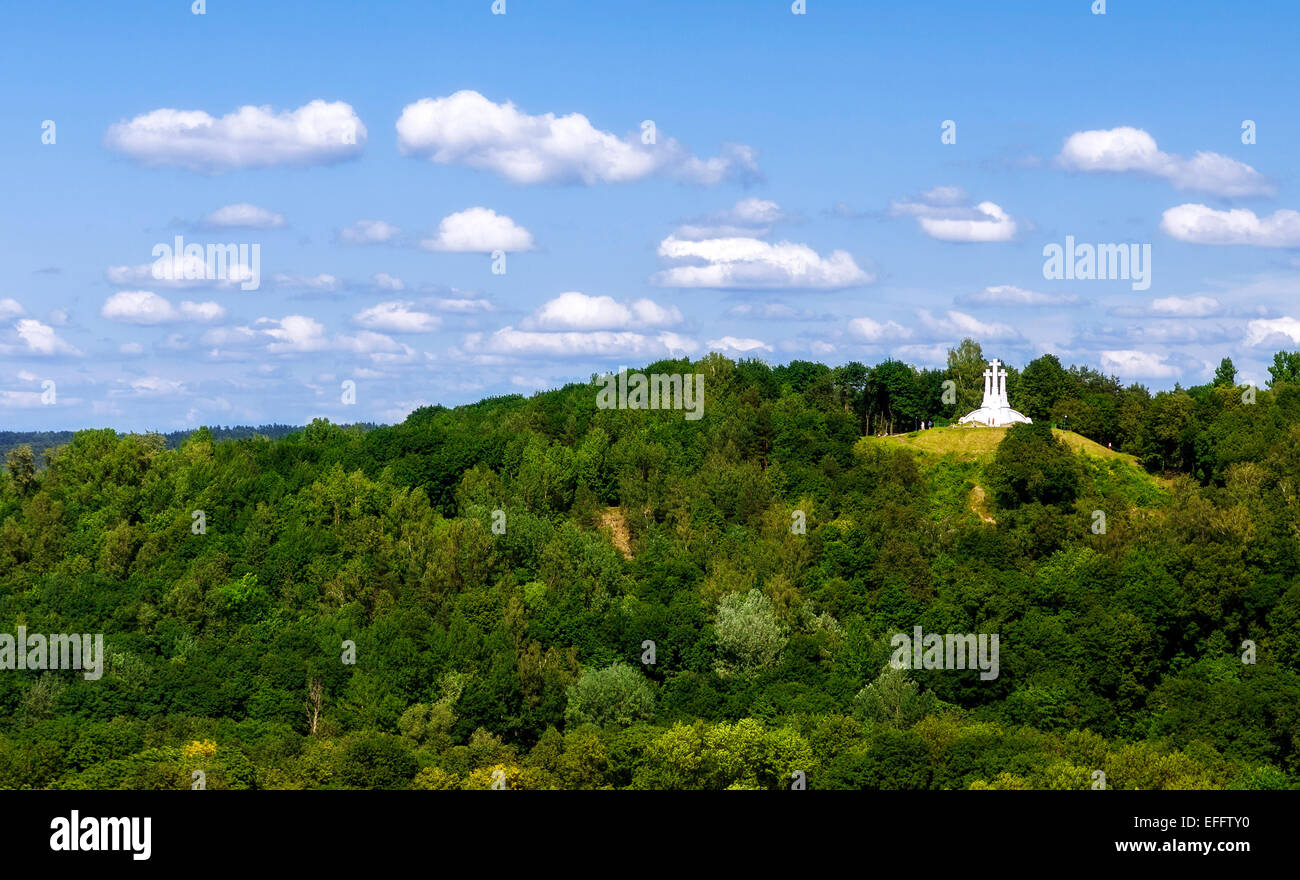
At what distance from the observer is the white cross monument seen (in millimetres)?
107812

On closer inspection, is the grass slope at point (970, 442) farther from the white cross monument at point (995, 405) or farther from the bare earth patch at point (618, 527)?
the bare earth patch at point (618, 527)

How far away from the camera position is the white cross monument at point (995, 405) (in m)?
108

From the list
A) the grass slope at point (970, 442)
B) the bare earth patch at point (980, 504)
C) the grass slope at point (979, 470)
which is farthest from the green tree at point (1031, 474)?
the grass slope at point (970, 442)

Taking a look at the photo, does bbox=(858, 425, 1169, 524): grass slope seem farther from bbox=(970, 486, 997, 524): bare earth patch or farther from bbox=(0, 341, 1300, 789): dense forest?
bbox=(0, 341, 1300, 789): dense forest

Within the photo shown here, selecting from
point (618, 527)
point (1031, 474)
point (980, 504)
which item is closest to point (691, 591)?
point (618, 527)

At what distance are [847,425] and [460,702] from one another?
135ft

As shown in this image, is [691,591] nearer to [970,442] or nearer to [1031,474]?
[1031,474]

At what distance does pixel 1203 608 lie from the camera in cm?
7675

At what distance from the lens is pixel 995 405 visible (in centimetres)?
10850

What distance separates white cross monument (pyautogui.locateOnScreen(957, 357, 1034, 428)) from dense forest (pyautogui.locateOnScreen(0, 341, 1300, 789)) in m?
2.66

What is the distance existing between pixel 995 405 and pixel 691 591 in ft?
105

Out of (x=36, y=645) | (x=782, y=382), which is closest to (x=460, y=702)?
(x=36, y=645)

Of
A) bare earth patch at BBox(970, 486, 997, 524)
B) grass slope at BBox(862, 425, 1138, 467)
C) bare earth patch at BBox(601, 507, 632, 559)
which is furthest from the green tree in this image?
bare earth patch at BBox(601, 507, 632, 559)
